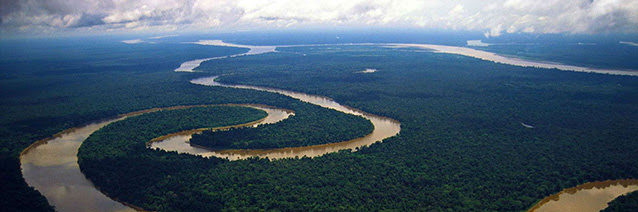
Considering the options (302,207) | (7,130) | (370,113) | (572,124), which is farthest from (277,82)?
(302,207)

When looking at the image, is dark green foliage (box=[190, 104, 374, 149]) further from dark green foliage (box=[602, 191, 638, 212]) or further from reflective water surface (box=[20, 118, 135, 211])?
dark green foliage (box=[602, 191, 638, 212])

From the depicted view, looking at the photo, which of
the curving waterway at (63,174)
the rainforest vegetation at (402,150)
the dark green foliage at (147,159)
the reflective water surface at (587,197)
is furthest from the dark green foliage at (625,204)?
the curving waterway at (63,174)

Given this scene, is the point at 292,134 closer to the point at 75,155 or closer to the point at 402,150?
the point at 402,150

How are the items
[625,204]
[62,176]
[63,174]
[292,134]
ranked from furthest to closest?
1. [292,134]
2. [63,174]
3. [62,176]
4. [625,204]

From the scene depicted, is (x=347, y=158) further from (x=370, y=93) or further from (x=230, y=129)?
(x=370, y=93)

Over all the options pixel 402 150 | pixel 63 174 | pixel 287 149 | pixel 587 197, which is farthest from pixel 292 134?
pixel 587 197

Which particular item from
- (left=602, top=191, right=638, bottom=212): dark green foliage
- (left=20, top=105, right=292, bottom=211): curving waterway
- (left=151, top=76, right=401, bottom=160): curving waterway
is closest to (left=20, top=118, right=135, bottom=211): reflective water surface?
(left=20, top=105, right=292, bottom=211): curving waterway
